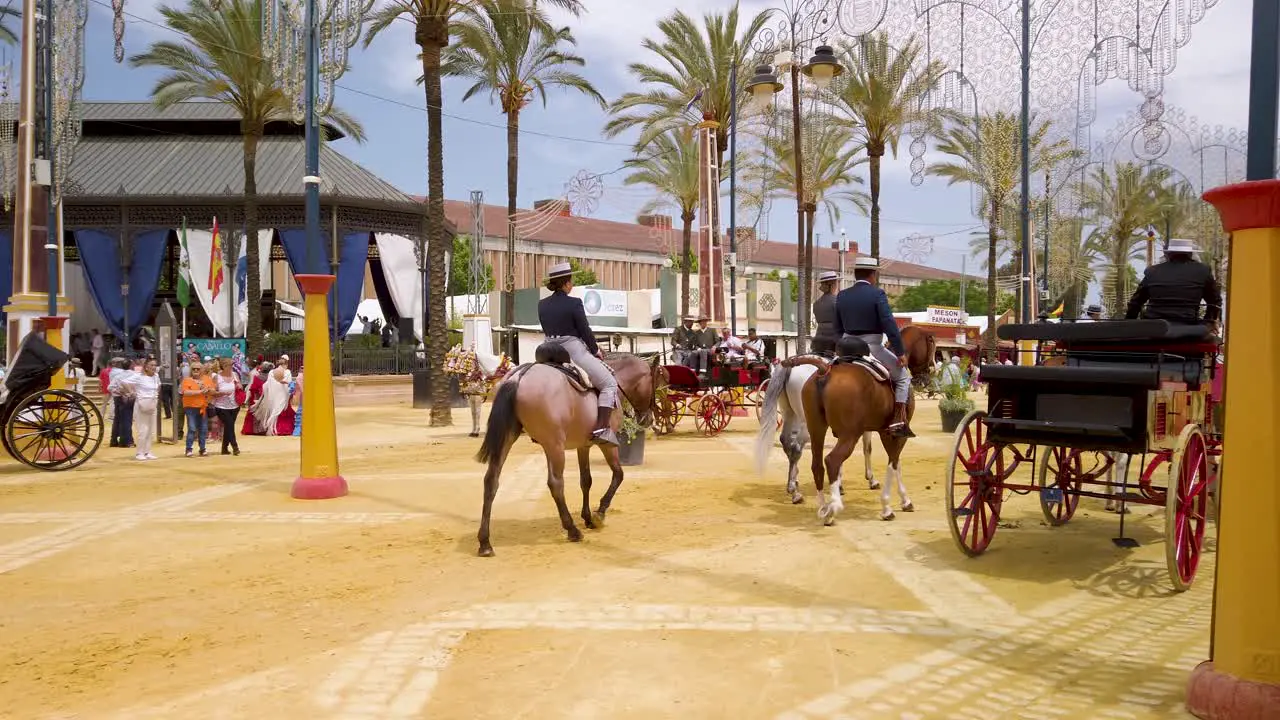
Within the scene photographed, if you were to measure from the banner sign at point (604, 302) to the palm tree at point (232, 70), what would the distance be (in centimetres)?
1618

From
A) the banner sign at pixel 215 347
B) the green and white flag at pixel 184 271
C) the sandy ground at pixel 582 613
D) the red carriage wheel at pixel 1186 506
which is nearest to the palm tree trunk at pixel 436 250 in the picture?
the banner sign at pixel 215 347

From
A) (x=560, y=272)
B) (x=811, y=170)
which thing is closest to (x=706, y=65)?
(x=811, y=170)

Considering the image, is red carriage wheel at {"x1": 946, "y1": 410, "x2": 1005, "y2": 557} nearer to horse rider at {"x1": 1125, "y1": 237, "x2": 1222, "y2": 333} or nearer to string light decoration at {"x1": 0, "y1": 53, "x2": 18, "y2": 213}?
horse rider at {"x1": 1125, "y1": 237, "x2": 1222, "y2": 333}

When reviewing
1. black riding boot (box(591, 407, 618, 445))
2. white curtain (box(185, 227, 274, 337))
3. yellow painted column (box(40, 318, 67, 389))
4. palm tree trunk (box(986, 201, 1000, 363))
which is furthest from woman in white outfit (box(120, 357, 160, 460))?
palm tree trunk (box(986, 201, 1000, 363))

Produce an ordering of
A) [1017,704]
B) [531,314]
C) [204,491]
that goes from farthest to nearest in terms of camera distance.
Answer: [531,314] < [204,491] < [1017,704]

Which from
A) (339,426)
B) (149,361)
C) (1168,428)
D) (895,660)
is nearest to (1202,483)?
(1168,428)

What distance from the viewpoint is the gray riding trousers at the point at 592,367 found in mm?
8641

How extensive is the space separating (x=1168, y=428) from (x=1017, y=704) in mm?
3081

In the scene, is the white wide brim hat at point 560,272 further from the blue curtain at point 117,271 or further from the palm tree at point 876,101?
the blue curtain at point 117,271

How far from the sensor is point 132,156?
38.9m

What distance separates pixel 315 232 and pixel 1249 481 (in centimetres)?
1014

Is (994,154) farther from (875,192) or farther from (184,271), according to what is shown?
(184,271)

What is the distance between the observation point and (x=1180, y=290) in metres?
7.74

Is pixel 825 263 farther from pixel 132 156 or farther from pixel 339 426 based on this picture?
pixel 339 426
